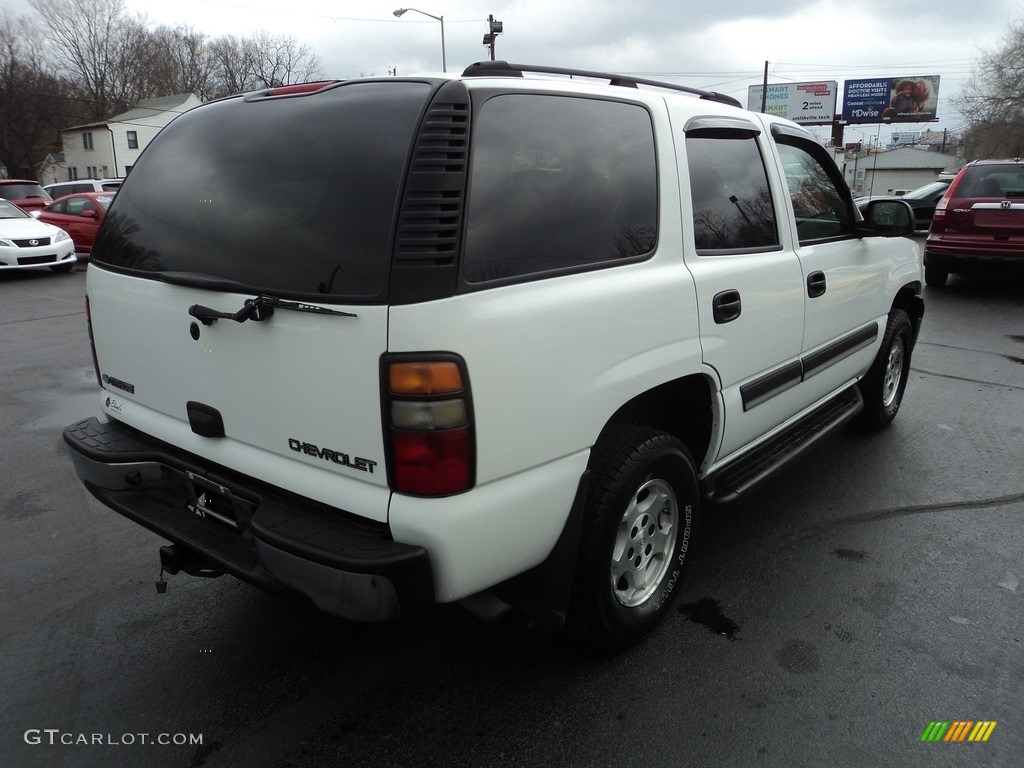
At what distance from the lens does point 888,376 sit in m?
5.02

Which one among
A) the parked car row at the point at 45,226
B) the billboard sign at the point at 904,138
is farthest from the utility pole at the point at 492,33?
the billboard sign at the point at 904,138

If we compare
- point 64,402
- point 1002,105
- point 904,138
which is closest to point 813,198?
point 64,402

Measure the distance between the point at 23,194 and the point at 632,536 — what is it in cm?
2132

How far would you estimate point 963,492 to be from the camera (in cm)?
416

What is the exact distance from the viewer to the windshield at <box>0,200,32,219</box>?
13.8m

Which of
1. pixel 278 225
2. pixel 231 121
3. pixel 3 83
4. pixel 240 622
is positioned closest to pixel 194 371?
pixel 278 225

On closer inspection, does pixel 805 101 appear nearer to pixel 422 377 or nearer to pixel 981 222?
pixel 981 222

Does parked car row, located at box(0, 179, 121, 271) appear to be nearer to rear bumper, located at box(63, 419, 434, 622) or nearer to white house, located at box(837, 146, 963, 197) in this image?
rear bumper, located at box(63, 419, 434, 622)

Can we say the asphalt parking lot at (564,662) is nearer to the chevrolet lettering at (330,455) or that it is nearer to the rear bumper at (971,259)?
the chevrolet lettering at (330,455)

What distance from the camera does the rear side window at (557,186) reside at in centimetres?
212

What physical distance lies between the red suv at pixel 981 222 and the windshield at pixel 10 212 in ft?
49.8

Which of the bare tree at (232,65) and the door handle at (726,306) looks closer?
the door handle at (726,306)

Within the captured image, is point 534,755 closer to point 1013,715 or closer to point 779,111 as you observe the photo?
point 1013,715

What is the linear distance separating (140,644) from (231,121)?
1.93 m
